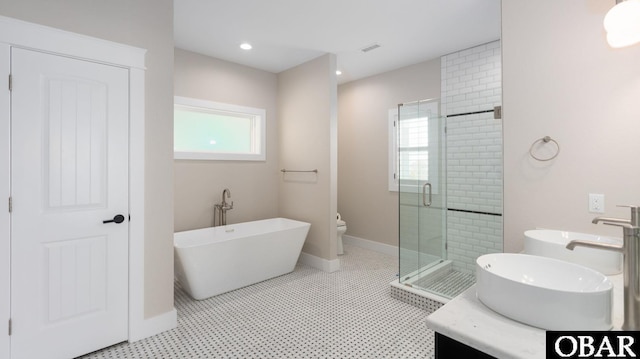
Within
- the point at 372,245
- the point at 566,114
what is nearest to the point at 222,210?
the point at 372,245

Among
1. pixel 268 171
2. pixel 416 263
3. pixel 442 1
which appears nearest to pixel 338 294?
pixel 416 263

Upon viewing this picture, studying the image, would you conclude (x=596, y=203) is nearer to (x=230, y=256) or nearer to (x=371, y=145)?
(x=230, y=256)

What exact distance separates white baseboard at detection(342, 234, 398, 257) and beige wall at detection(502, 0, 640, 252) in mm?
2362

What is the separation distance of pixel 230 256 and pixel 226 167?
55.9 inches

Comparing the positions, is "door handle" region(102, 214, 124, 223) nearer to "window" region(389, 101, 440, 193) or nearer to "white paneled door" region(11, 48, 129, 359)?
"white paneled door" region(11, 48, 129, 359)

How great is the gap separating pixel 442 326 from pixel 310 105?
3.34 meters

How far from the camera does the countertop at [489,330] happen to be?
2.92 ft

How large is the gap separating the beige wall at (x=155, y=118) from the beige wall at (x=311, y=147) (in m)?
1.85

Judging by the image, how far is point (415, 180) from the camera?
316 cm

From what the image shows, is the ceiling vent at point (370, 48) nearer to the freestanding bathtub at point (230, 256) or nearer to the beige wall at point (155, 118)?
the beige wall at point (155, 118)

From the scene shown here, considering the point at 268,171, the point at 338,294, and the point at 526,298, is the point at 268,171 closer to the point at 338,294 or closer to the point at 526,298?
the point at 338,294

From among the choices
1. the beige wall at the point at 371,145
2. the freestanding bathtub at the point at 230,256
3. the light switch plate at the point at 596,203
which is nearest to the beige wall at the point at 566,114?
→ the light switch plate at the point at 596,203

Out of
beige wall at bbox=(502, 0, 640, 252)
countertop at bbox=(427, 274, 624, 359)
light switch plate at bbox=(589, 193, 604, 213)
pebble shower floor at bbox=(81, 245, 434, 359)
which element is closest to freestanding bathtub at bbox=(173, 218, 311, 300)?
pebble shower floor at bbox=(81, 245, 434, 359)

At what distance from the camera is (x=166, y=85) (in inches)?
94.0
